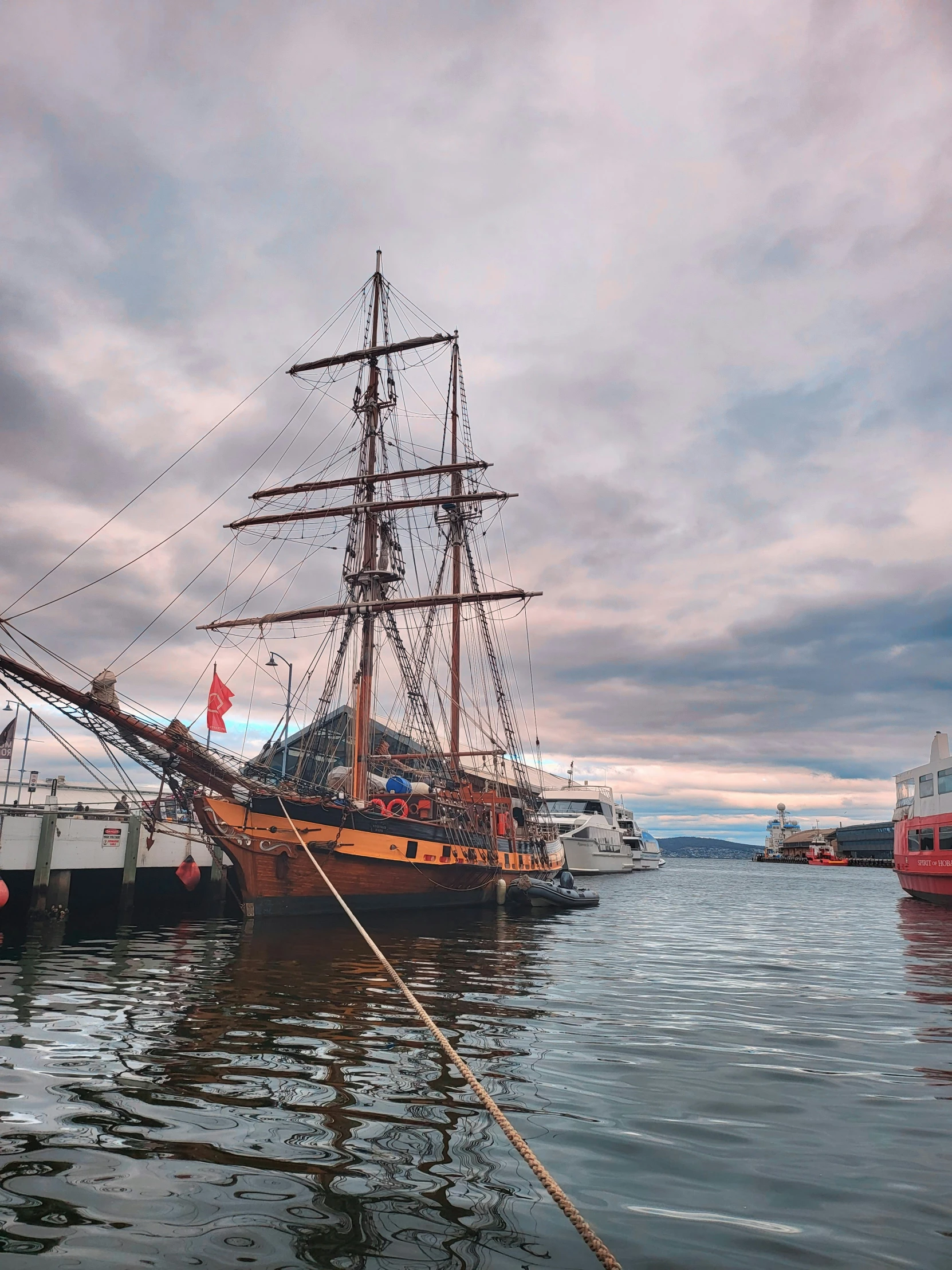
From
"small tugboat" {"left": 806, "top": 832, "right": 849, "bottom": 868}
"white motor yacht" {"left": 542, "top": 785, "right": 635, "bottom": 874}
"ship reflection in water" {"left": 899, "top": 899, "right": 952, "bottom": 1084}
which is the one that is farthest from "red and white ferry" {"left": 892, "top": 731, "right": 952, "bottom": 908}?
"small tugboat" {"left": 806, "top": 832, "right": 849, "bottom": 868}

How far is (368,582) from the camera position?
36594 millimetres

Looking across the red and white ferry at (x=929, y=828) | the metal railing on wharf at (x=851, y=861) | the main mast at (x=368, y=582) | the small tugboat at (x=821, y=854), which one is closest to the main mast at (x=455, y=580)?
the main mast at (x=368, y=582)

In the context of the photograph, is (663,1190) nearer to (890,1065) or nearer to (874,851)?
(890,1065)

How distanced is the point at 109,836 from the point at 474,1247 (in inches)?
1058

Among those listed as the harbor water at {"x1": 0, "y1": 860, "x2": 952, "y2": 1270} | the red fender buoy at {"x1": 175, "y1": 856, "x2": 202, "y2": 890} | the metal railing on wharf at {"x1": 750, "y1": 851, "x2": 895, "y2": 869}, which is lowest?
the metal railing on wharf at {"x1": 750, "y1": 851, "x2": 895, "y2": 869}

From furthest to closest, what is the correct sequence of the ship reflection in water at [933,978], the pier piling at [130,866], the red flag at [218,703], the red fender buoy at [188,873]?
the pier piling at [130,866] < the red fender buoy at [188,873] < the red flag at [218,703] < the ship reflection in water at [933,978]

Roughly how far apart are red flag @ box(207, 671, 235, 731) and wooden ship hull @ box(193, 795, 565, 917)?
3.33 m

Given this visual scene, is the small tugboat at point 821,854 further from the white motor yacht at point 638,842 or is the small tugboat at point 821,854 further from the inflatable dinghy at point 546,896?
the inflatable dinghy at point 546,896

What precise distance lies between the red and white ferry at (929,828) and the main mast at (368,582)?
2505 cm

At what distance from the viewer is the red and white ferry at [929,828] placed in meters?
35.5

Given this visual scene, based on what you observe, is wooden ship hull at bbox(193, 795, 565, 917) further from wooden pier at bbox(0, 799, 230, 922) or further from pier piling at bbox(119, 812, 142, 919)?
pier piling at bbox(119, 812, 142, 919)

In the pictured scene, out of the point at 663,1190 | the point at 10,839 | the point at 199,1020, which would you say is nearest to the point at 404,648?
the point at 10,839

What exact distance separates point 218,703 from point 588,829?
55.8 metres

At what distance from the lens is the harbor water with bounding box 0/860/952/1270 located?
16.8ft
